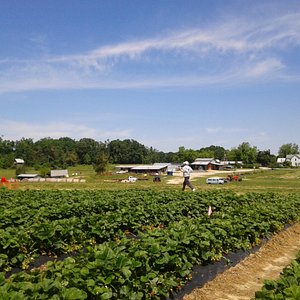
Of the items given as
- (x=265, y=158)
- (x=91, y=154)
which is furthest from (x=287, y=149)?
(x=91, y=154)

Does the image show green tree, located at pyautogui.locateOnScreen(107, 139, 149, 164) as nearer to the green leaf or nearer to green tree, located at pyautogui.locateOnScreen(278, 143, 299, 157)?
green tree, located at pyautogui.locateOnScreen(278, 143, 299, 157)

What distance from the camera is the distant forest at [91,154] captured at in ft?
341

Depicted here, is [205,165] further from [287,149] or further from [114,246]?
[114,246]

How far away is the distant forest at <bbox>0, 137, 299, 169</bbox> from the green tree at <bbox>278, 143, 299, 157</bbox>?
4.29ft

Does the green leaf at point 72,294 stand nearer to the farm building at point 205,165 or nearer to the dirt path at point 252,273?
the dirt path at point 252,273

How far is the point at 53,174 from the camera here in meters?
68.0

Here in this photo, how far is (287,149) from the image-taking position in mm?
149625

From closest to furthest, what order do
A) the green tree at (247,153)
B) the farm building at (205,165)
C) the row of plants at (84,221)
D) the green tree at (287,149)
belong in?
the row of plants at (84,221)
the farm building at (205,165)
the green tree at (247,153)
the green tree at (287,149)

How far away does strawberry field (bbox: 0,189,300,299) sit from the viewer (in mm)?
4098

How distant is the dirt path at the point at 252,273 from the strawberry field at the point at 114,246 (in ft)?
1.01

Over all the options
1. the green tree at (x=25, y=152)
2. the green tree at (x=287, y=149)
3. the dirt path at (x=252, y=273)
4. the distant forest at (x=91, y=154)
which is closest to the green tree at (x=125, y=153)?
the distant forest at (x=91, y=154)

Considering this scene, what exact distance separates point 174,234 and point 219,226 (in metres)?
1.87

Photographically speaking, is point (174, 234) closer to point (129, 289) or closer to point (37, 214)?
point (129, 289)

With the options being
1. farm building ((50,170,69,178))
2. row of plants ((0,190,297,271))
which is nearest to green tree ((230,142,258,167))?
farm building ((50,170,69,178))
